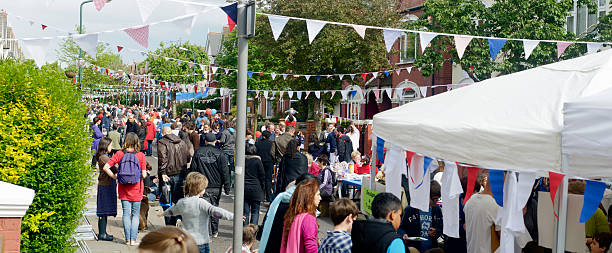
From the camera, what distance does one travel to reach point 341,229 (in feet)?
16.4

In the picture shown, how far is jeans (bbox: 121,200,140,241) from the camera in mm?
8930

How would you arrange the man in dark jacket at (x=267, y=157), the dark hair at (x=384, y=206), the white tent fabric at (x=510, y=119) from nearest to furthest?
the dark hair at (x=384, y=206) → the white tent fabric at (x=510, y=119) → the man in dark jacket at (x=267, y=157)

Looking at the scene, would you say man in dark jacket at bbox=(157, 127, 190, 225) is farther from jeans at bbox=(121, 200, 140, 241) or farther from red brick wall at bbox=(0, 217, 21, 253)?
red brick wall at bbox=(0, 217, 21, 253)

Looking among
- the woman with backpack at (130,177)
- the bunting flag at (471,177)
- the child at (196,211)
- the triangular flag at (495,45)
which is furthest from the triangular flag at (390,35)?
the child at (196,211)

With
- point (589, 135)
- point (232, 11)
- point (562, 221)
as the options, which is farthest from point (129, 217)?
point (589, 135)

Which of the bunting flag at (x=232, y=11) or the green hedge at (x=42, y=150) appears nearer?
the bunting flag at (x=232, y=11)

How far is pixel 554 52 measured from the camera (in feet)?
60.6

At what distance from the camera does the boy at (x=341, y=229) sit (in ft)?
15.8

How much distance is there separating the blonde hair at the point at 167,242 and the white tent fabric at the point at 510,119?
135 inches

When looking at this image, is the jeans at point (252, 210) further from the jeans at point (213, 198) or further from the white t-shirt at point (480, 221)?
the white t-shirt at point (480, 221)

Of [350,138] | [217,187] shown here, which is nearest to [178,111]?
[350,138]

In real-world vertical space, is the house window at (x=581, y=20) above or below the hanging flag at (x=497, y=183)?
above

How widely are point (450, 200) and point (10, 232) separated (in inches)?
172

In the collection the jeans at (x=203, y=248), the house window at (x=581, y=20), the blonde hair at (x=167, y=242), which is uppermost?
the house window at (x=581, y=20)
